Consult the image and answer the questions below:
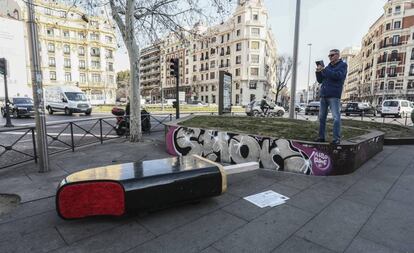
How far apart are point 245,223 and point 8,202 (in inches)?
140

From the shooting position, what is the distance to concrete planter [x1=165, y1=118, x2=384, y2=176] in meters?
4.50

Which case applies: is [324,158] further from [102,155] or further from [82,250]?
[102,155]

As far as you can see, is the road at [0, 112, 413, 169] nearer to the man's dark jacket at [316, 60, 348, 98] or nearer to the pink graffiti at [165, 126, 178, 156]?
the pink graffiti at [165, 126, 178, 156]

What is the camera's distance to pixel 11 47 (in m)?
36.6

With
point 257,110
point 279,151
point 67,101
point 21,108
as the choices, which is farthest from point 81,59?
point 279,151

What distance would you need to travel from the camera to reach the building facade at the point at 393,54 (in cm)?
4497

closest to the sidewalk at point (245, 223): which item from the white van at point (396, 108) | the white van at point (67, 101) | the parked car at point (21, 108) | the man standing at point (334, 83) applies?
the man standing at point (334, 83)

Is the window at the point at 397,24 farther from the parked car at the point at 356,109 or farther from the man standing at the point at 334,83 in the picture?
the man standing at the point at 334,83

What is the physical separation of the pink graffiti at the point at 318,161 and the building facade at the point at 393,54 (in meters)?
57.0

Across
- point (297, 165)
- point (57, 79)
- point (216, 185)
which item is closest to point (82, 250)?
point (216, 185)

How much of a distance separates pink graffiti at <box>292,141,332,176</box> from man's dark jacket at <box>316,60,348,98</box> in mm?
1159

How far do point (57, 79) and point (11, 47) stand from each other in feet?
A: 46.2

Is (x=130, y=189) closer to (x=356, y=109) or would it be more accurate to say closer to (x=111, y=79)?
(x=356, y=109)

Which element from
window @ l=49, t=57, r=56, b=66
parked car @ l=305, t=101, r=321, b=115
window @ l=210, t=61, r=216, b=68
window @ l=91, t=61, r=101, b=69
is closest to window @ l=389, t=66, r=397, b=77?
parked car @ l=305, t=101, r=321, b=115
